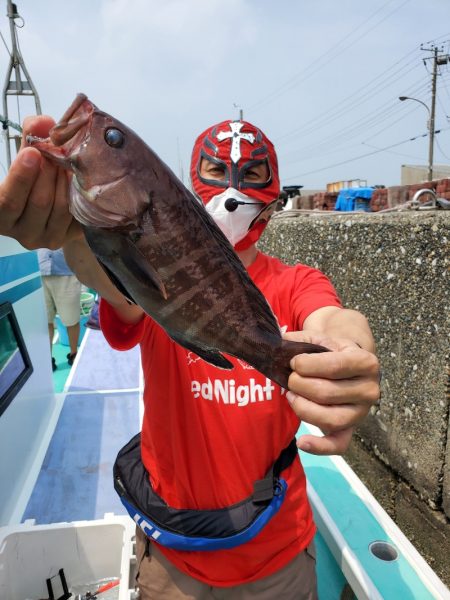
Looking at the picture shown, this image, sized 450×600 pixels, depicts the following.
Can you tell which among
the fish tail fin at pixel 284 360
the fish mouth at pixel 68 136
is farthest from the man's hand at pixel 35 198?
the fish tail fin at pixel 284 360

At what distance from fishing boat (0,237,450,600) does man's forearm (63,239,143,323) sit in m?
1.58

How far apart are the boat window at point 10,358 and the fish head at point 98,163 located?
240cm

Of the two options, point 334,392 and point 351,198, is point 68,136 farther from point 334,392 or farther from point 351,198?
point 351,198

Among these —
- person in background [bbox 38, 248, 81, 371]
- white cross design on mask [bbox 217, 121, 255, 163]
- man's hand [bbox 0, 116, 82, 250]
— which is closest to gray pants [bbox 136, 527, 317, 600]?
man's hand [bbox 0, 116, 82, 250]

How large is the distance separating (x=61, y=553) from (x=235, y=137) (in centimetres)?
265

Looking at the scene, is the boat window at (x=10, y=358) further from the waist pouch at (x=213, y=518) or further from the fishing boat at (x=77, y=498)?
the waist pouch at (x=213, y=518)

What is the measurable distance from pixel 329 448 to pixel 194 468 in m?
0.92

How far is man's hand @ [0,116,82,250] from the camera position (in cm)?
124

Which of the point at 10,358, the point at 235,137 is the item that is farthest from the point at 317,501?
the point at 10,358

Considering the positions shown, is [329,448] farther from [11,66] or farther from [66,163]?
[11,66]

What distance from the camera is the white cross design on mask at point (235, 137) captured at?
86.1 inches

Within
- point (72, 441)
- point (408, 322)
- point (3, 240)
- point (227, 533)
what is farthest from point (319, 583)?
point (3, 240)

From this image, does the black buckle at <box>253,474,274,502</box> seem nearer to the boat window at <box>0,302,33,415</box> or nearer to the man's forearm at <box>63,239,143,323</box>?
the man's forearm at <box>63,239,143,323</box>

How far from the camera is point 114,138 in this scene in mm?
1275
